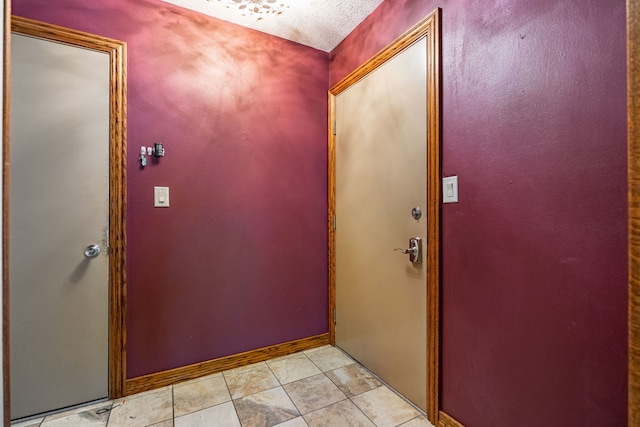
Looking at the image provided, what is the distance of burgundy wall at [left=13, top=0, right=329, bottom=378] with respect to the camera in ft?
5.98

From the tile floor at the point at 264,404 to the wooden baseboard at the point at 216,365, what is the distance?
39 millimetres

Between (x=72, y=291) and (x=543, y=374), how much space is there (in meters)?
2.31

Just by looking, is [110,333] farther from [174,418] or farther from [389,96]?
[389,96]

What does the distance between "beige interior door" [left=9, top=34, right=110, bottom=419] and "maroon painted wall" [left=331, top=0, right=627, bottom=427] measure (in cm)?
194

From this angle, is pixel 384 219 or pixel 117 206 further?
pixel 384 219

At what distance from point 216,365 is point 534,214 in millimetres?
2074

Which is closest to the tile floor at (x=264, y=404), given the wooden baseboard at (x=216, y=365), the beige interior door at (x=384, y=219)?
the wooden baseboard at (x=216, y=365)

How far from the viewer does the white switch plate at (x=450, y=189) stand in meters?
1.45

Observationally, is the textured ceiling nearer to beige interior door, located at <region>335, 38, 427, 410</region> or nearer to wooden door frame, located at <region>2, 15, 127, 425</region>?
beige interior door, located at <region>335, 38, 427, 410</region>

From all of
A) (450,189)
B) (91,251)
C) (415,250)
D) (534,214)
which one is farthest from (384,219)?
(91,251)

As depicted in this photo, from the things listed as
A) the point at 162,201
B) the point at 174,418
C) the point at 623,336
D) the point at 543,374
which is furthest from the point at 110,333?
the point at 623,336

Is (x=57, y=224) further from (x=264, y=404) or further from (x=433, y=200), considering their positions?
(x=433, y=200)

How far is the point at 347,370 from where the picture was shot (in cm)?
207

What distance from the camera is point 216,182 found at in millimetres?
2053
